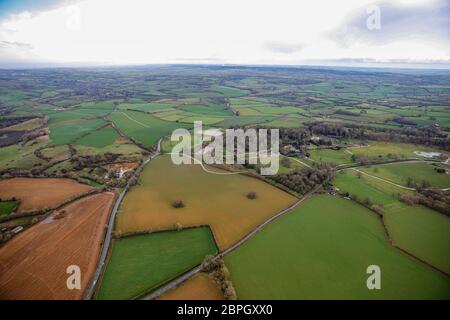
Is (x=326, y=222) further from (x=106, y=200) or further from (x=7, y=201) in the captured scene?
(x=7, y=201)

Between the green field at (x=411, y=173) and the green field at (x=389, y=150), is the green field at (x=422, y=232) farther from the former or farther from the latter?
the green field at (x=389, y=150)

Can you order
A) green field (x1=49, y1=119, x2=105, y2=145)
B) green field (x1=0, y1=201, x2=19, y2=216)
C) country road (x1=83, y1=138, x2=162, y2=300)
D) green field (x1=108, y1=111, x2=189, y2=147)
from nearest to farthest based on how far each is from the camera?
country road (x1=83, y1=138, x2=162, y2=300) → green field (x1=0, y1=201, x2=19, y2=216) → green field (x1=49, y1=119, x2=105, y2=145) → green field (x1=108, y1=111, x2=189, y2=147)

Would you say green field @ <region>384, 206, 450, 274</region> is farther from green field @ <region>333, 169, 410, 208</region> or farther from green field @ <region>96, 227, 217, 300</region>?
green field @ <region>96, 227, 217, 300</region>

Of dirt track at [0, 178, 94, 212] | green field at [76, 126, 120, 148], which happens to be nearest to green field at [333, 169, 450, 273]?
dirt track at [0, 178, 94, 212]

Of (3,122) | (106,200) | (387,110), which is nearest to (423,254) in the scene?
(106,200)

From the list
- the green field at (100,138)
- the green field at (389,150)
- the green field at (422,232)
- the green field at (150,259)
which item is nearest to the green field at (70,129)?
the green field at (100,138)

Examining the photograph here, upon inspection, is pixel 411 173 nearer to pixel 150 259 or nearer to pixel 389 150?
pixel 389 150
